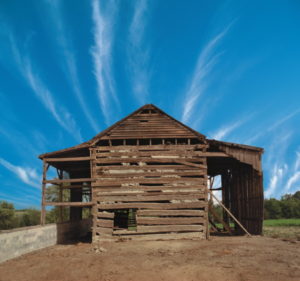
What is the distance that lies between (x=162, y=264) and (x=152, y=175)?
6.32m

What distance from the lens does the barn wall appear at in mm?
14133

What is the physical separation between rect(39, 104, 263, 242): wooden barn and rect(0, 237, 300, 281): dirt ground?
84.0 inches

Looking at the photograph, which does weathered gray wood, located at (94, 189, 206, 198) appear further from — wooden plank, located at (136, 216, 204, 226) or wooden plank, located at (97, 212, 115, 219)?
wooden plank, located at (136, 216, 204, 226)

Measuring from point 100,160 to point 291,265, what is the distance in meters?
10.2

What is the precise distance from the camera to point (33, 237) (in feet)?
39.5

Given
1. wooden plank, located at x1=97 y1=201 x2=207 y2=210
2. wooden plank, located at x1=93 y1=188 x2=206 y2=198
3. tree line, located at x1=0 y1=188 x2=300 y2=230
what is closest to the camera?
wooden plank, located at x1=97 y1=201 x2=207 y2=210

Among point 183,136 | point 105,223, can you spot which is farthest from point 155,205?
point 183,136

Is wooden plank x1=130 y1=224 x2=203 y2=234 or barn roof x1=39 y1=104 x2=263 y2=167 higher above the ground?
barn roof x1=39 y1=104 x2=263 y2=167

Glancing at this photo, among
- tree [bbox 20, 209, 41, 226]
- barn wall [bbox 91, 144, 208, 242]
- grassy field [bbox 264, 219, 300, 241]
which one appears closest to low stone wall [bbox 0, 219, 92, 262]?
barn wall [bbox 91, 144, 208, 242]

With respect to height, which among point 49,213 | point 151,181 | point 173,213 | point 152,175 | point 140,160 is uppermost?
point 140,160

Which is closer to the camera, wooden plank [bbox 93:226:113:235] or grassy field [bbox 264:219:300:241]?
wooden plank [bbox 93:226:113:235]

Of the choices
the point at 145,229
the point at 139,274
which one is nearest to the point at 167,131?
the point at 145,229

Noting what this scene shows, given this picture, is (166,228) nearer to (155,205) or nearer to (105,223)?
(155,205)

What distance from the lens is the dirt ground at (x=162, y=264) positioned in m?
7.41
